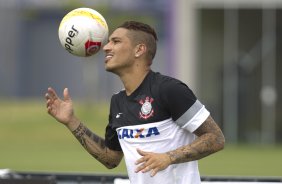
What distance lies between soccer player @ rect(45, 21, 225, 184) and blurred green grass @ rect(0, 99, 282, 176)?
10.5 m

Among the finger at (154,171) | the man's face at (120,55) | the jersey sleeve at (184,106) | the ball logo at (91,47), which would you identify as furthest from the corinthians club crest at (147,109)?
the ball logo at (91,47)

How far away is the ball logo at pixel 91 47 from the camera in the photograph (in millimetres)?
6805

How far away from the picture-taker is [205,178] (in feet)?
25.7

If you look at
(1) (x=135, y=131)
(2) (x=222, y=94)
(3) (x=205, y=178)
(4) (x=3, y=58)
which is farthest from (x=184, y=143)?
(4) (x=3, y=58)

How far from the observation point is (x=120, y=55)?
252 inches

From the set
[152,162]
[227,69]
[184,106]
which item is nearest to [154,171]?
[152,162]

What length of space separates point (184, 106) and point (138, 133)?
44 cm

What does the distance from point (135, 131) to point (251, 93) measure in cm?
2000

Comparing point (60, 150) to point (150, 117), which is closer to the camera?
point (150, 117)

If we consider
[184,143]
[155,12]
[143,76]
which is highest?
[155,12]

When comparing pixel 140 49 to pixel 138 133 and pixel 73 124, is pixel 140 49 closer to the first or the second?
pixel 138 133

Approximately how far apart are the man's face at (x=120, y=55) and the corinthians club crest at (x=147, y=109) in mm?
316

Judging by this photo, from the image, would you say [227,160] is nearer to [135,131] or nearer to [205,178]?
[205,178]

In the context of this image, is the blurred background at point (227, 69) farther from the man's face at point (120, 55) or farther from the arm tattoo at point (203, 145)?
the arm tattoo at point (203, 145)
